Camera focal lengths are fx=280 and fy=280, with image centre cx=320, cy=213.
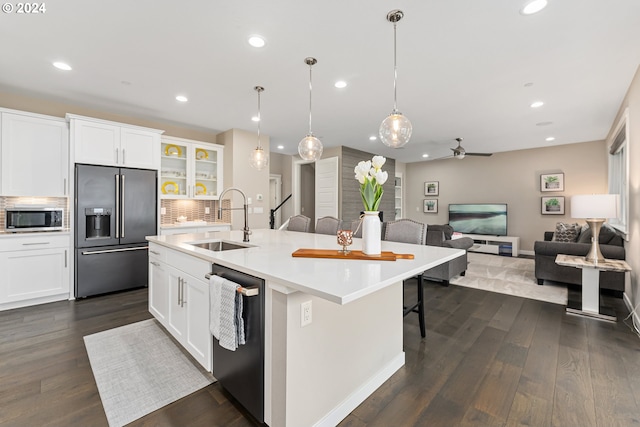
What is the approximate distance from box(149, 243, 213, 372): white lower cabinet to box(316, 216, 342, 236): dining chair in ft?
5.52

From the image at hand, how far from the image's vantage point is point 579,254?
382 centimetres

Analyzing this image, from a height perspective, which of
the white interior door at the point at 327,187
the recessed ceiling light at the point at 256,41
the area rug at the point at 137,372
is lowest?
the area rug at the point at 137,372

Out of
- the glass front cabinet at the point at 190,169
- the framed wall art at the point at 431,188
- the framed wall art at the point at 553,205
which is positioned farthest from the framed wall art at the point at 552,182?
the glass front cabinet at the point at 190,169

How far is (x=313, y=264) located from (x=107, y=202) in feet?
11.8

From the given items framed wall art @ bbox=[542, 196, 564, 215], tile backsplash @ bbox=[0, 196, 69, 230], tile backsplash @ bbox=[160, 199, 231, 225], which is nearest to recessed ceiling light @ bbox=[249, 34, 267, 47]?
tile backsplash @ bbox=[160, 199, 231, 225]

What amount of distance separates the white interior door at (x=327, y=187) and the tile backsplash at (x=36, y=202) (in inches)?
183

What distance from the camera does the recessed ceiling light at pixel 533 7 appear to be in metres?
1.91

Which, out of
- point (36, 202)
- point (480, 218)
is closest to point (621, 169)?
point (480, 218)

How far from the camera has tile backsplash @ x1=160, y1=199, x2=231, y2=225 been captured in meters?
4.85

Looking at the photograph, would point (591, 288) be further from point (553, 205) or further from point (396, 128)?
point (553, 205)

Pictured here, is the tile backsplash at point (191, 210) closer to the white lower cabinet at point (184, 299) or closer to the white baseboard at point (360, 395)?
the white lower cabinet at point (184, 299)

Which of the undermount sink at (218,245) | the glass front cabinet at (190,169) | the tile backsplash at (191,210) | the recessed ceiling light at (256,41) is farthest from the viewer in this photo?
the tile backsplash at (191,210)

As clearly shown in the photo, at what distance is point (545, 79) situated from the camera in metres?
3.08

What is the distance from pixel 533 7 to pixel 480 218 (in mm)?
6593
